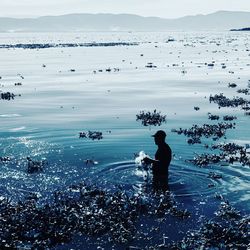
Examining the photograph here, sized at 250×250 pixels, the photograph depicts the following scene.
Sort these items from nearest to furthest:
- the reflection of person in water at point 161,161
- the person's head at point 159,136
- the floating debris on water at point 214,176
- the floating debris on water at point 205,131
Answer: the person's head at point 159,136, the reflection of person in water at point 161,161, the floating debris on water at point 214,176, the floating debris on water at point 205,131

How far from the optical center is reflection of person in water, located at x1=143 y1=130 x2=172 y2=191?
60.5ft

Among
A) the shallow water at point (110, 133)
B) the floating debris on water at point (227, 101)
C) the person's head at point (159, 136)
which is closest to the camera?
the person's head at point (159, 136)

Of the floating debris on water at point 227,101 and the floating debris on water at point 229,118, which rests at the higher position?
the floating debris on water at point 227,101

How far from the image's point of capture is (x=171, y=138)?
28.4 meters

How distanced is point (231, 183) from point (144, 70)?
5368 centimetres

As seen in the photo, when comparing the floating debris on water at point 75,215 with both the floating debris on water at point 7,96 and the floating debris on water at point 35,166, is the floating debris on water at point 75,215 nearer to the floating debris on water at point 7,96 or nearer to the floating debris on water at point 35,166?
the floating debris on water at point 35,166

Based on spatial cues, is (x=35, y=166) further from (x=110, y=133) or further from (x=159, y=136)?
(x=110, y=133)

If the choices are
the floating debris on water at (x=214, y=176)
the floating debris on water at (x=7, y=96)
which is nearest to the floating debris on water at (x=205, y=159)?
the floating debris on water at (x=214, y=176)

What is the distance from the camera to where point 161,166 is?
19219mm

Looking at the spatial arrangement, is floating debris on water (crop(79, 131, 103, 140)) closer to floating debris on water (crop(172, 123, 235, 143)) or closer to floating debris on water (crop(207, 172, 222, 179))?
floating debris on water (crop(172, 123, 235, 143))

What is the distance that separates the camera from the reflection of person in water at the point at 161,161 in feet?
60.5

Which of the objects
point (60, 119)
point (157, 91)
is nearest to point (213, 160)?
point (60, 119)

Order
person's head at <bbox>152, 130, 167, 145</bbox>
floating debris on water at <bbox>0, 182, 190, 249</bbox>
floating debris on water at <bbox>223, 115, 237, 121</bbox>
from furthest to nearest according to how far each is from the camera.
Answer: floating debris on water at <bbox>223, 115, 237, 121</bbox>
person's head at <bbox>152, 130, 167, 145</bbox>
floating debris on water at <bbox>0, 182, 190, 249</bbox>

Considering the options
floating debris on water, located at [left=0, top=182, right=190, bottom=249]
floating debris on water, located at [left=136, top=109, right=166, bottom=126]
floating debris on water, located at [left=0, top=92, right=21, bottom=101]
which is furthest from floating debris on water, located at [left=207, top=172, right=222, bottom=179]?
floating debris on water, located at [left=0, top=92, right=21, bottom=101]
